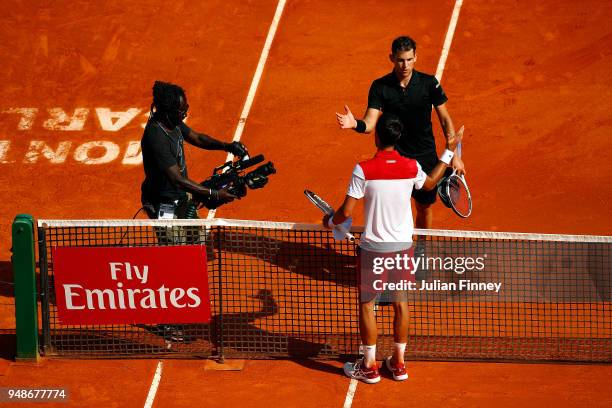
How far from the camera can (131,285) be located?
1010 centimetres

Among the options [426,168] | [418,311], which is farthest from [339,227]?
[426,168]

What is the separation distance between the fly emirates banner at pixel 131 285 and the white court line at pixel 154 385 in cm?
51

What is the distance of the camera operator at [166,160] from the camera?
1039 cm

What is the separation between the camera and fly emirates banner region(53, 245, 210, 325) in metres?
10.0

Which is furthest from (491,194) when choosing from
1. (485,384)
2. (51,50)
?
(51,50)

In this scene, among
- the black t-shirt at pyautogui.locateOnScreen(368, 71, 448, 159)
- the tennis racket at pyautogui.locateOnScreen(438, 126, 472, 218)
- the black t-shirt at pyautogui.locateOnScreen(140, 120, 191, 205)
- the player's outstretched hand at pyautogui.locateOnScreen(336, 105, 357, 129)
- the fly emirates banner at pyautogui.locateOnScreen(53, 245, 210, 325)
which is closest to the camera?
the fly emirates banner at pyautogui.locateOnScreen(53, 245, 210, 325)

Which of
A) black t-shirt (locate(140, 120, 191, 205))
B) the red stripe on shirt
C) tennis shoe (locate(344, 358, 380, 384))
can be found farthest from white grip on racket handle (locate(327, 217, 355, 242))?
black t-shirt (locate(140, 120, 191, 205))

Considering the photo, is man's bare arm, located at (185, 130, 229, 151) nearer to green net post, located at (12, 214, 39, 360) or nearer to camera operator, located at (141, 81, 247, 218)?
camera operator, located at (141, 81, 247, 218)

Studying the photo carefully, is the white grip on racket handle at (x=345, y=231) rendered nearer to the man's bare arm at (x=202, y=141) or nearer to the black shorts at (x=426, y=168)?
the black shorts at (x=426, y=168)

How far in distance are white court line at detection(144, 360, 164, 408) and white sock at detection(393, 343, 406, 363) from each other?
231 cm

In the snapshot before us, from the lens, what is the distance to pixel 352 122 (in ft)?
34.2

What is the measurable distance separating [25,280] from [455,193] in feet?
15.6

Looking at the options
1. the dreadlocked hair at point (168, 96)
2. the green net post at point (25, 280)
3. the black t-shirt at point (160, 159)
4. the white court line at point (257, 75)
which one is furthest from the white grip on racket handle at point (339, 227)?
the white court line at point (257, 75)

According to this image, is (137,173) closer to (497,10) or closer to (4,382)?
(4,382)
